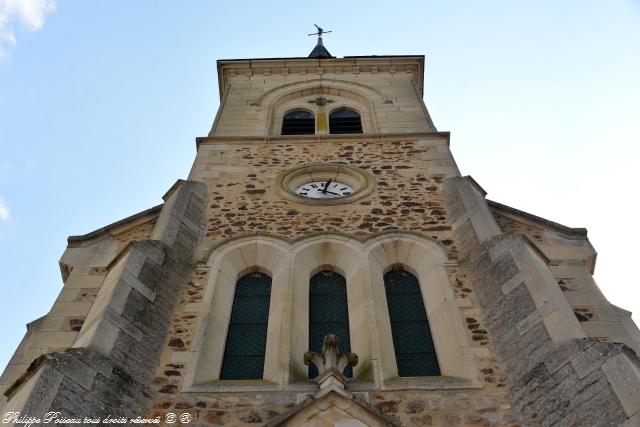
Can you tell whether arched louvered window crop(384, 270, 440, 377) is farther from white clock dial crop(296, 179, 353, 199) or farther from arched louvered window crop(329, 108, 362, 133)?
arched louvered window crop(329, 108, 362, 133)

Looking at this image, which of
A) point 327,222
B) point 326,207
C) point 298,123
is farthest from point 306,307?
point 298,123

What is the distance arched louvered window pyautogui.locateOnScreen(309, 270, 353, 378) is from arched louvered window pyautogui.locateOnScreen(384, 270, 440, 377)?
1.84ft

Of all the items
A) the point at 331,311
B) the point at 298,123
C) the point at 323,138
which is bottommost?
Result: the point at 331,311

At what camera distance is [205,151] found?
13094 mm

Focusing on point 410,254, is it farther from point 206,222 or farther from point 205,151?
point 205,151

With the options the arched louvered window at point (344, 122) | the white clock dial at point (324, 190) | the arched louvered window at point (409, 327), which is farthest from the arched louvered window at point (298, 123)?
Answer: the arched louvered window at point (409, 327)

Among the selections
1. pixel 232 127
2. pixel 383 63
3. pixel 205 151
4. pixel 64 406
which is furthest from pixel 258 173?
pixel 383 63

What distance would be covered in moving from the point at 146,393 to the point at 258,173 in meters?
5.85

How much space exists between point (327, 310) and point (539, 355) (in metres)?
2.83

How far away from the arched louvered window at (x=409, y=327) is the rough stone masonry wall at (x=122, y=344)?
8.41ft

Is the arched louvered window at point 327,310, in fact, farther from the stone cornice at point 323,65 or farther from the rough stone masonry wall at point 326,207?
the stone cornice at point 323,65

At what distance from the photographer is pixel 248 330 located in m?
8.32

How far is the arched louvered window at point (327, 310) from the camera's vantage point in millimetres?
8117

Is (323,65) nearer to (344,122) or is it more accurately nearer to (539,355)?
(344,122)
